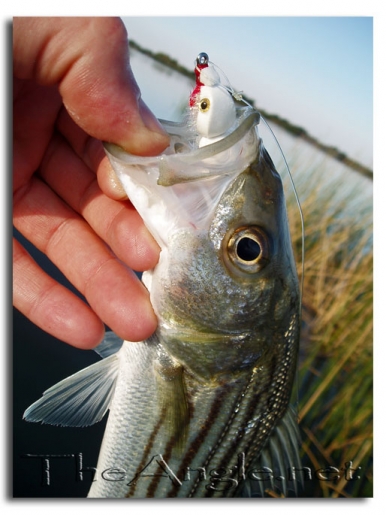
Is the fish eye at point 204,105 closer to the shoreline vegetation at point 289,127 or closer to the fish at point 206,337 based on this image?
the fish at point 206,337

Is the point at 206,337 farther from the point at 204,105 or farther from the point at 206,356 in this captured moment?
the point at 204,105

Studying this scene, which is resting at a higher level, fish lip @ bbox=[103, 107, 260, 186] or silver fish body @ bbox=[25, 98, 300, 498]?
fish lip @ bbox=[103, 107, 260, 186]

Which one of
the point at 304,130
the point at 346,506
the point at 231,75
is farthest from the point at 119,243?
the point at 304,130

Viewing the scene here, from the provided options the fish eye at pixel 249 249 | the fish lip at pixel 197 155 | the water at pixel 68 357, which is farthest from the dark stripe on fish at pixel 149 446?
the fish lip at pixel 197 155

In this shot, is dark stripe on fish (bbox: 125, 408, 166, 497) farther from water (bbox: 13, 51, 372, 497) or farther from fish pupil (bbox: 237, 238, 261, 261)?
fish pupil (bbox: 237, 238, 261, 261)

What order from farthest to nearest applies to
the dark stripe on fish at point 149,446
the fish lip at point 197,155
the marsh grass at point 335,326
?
the marsh grass at point 335,326, the dark stripe on fish at point 149,446, the fish lip at point 197,155

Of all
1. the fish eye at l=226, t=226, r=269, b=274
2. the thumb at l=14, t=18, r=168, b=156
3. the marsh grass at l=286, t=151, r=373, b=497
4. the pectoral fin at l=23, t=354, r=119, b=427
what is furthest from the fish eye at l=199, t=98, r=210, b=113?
the marsh grass at l=286, t=151, r=373, b=497
